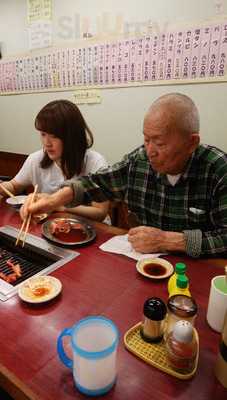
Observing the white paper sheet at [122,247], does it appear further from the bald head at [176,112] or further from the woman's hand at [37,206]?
the bald head at [176,112]

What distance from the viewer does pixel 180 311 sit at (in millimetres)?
740

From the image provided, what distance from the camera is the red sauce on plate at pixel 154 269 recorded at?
1109mm

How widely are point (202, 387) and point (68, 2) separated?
3.12 meters

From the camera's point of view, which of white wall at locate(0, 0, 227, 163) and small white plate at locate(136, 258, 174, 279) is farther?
white wall at locate(0, 0, 227, 163)

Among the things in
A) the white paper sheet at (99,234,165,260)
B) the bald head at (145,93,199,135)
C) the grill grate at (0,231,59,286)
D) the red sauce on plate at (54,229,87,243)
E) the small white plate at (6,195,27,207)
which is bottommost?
the grill grate at (0,231,59,286)

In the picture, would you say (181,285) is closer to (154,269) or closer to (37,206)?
(154,269)

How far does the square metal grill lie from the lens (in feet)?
4.14

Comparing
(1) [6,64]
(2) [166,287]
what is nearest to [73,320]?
(2) [166,287]

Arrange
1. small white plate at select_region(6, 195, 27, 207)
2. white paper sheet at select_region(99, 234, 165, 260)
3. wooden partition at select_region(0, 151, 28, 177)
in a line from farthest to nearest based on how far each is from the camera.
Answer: wooden partition at select_region(0, 151, 28, 177) < small white plate at select_region(6, 195, 27, 207) < white paper sheet at select_region(99, 234, 165, 260)

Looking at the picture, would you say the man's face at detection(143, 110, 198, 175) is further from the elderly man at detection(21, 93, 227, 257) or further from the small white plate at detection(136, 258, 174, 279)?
the small white plate at detection(136, 258, 174, 279)

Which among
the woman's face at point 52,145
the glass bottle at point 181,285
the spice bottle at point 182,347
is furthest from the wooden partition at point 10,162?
the spice bottle at point 182,347

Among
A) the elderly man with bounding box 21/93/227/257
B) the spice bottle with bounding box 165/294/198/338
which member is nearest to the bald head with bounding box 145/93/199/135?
the elderly man with bounding box 21/93/227/257

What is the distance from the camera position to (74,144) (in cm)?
204

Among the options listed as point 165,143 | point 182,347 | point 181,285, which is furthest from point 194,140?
point 182,347
